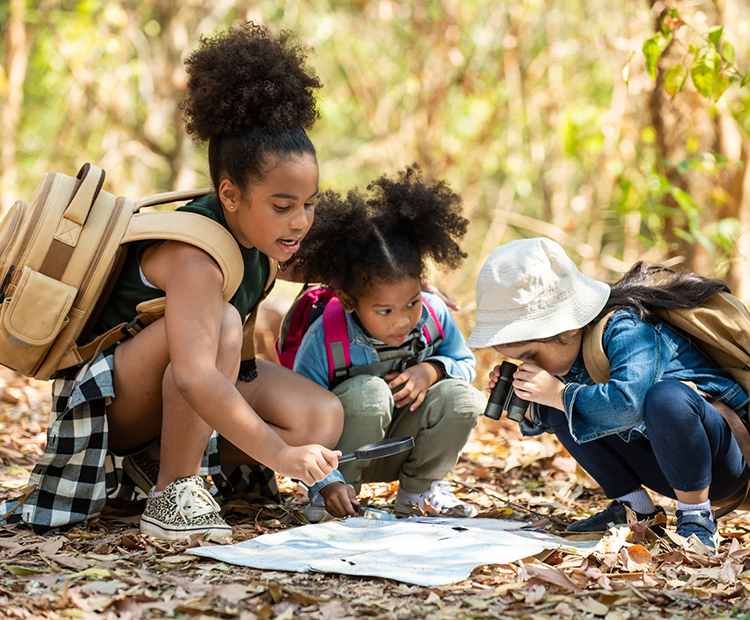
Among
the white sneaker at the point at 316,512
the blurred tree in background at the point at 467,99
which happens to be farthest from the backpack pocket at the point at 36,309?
the blurred tree in background at the point at 467,99

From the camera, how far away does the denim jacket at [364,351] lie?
2850mm

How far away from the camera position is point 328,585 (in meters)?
1.85

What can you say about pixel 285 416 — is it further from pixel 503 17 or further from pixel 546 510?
pixel 503 17

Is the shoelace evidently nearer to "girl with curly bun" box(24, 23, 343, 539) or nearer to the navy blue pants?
"girl with curly bun" box(24, 23, 343, 539)

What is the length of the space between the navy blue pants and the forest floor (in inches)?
8.0

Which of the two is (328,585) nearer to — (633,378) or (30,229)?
(633,378)

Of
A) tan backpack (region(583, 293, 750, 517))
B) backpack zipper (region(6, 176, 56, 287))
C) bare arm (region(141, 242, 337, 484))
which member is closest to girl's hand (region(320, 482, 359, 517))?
bare arm (region(141, 242, 337, 484))

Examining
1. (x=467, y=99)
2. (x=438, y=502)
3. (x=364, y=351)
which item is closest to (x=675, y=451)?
(x=438, y=502)

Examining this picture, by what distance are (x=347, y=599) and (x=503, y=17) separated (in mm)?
7360

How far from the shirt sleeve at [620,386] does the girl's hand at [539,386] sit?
35 mm

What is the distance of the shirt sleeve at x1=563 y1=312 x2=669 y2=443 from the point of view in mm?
2213

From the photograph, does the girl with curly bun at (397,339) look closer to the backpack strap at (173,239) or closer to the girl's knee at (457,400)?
the girl's knee at (457,400)

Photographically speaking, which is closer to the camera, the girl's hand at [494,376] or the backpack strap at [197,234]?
the backpack strap at [197,234]

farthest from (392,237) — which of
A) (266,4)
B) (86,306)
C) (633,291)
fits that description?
(266,4)
